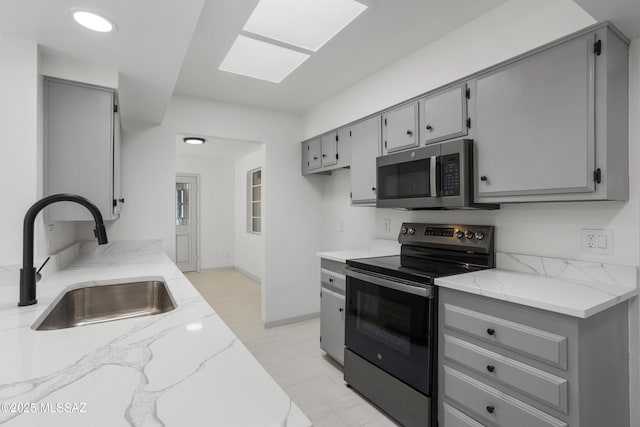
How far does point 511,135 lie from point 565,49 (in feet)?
1.41

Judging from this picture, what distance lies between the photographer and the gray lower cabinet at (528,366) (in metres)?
1.29

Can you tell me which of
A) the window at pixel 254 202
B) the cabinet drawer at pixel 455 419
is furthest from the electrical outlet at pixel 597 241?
the window at pixel 254 202

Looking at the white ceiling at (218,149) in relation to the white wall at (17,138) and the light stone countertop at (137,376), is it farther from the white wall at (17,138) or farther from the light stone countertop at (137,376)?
the light stone countertop at (137,376)

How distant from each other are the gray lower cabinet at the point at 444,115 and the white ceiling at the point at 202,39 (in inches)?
16.9

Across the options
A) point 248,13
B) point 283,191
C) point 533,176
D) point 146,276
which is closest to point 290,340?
point 283,191

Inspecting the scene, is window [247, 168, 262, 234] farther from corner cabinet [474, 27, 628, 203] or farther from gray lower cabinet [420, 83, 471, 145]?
corner cabinet [474, 27, 628, 203]

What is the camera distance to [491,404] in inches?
59.6

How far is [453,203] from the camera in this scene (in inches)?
75.6

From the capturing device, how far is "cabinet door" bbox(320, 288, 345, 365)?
101 inches

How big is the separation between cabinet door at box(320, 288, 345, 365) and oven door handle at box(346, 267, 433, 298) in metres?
0.35

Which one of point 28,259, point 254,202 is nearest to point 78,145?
point 28,259

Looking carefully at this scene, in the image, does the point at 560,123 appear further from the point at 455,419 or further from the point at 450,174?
the point at 455,419

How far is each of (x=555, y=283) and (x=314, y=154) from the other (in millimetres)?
2448

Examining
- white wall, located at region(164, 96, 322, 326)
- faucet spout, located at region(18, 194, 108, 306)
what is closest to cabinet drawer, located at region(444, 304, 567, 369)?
faucet spout, located at region(18, 194, 108, 306)
